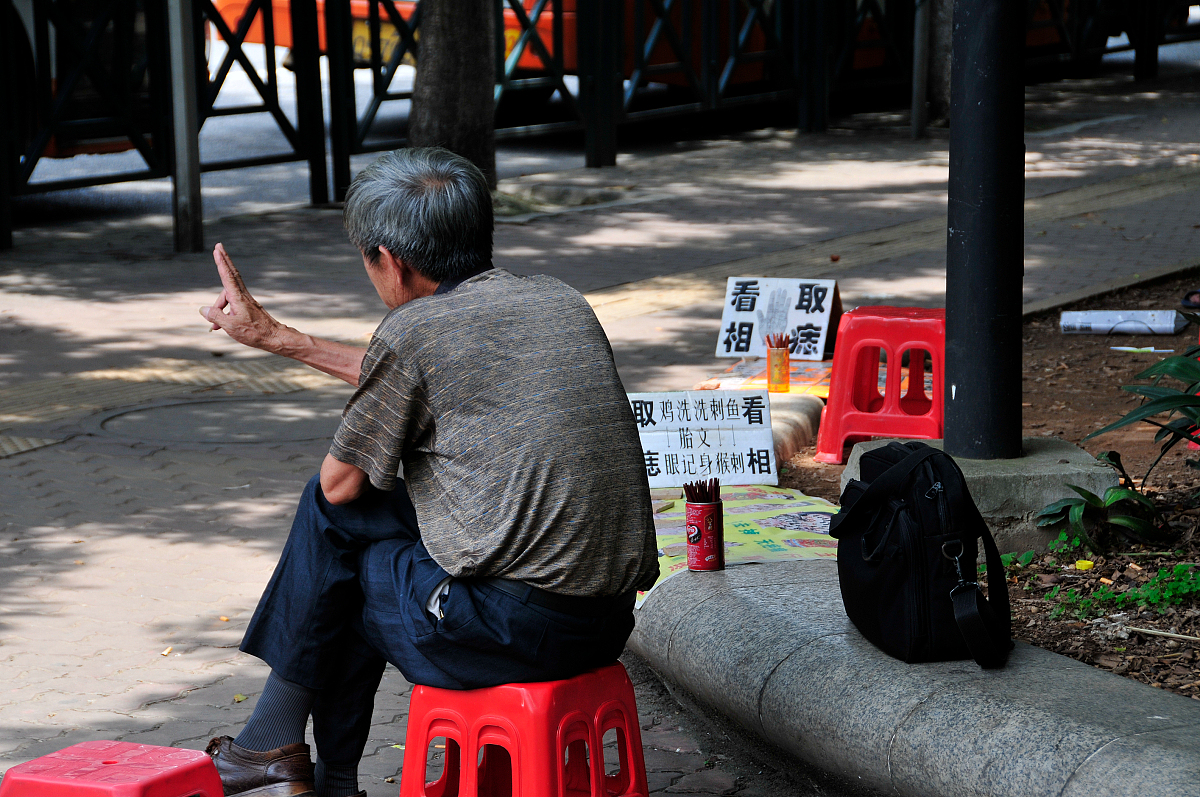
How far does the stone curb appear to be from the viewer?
8.27ft

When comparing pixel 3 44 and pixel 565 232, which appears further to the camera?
pixel 565 232

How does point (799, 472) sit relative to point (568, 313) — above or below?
below

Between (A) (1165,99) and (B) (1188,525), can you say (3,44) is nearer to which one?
(B) (1188,525)

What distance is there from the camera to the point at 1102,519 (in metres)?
3.85

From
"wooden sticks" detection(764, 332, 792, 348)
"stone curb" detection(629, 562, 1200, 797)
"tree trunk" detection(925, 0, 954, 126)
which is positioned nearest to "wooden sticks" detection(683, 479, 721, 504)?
"stone curb" detection(629, 562, 1200, 797)

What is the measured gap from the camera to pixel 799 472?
548 cm

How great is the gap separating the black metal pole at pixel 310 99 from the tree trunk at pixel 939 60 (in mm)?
7388

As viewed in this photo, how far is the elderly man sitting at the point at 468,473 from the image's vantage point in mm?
2555

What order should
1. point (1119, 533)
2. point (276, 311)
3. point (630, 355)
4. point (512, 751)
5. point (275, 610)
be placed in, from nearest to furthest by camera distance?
1. point (512, 751)
2. point (275, 610)
3. point (1119, 533)
4. point (630, 355)
5. point (276, 311)

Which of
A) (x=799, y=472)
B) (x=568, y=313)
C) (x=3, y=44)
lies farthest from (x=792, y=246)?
(x=568, y=313)

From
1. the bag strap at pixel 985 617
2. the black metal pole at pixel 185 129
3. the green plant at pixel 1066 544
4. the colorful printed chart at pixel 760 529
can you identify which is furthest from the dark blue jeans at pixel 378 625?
the black metal pole at pixel 185 129

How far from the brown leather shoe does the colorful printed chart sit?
48.5 inches

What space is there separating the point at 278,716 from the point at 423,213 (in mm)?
1100

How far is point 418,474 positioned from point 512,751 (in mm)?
546
